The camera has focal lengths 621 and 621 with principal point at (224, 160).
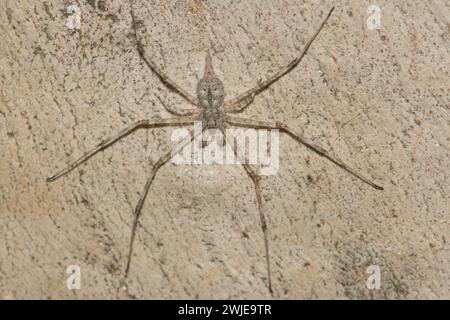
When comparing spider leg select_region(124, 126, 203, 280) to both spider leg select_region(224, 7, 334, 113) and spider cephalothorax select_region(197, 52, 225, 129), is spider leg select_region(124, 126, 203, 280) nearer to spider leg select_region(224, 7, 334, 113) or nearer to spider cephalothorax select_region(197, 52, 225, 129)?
spider cephalothorax select_region(197, 52, 225, 129)

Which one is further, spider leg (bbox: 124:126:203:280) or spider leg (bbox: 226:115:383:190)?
spider leg (bbox: 226:115:383:190)

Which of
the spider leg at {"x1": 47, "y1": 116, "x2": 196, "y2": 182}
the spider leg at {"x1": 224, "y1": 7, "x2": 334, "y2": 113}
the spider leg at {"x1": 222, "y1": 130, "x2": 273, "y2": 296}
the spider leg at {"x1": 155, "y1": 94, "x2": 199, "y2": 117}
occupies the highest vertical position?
the spider leg at {"x1": 224, "y1": 7, "x2": 334, "y2": 113}

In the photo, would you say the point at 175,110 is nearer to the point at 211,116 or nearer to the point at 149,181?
the point at 211,116

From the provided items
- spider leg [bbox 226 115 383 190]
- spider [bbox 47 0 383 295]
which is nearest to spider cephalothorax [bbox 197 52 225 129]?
spider [bbox 47 0 383 295]

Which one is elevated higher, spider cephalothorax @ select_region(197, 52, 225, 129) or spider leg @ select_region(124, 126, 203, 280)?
spider cephalothorax @ select_region(197, 52, 225, 129)

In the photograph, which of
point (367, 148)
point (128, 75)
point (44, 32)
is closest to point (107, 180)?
point (128, 75)

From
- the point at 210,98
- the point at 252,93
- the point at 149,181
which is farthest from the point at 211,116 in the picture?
the point at 149,181

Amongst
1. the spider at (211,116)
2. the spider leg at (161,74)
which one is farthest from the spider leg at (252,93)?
the spider leg at (161,74)
